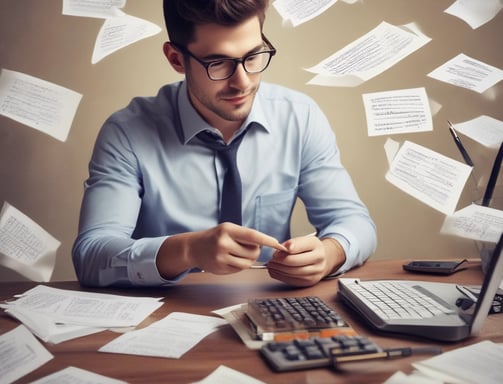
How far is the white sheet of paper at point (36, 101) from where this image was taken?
64.1 inches

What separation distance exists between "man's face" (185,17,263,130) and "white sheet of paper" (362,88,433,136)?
633 mm

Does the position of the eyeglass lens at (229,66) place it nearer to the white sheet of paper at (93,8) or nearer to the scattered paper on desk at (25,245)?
the white sheet of paper at (93,8)

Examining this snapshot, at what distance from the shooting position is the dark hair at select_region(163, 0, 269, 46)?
45.2 inches

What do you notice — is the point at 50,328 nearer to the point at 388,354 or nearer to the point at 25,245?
the point at 388,354

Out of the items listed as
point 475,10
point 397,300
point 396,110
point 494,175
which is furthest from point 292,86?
point 397,300

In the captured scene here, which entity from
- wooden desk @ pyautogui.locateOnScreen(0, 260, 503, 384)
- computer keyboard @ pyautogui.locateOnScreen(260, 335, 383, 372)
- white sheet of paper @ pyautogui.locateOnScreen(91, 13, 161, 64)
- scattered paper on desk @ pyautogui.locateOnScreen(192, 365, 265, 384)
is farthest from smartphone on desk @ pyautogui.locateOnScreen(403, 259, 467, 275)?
white sheet of paper @ pyautogui.locateOnScreen(91, 13, 161, 64)

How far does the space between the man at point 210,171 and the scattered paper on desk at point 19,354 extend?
0.25 m

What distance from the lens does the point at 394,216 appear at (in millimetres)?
1895

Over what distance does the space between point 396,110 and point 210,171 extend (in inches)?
29.2

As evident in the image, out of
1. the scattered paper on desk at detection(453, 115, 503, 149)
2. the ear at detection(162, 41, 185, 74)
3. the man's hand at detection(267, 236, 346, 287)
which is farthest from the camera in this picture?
the scattered paper on desk at detection(453, 115, 503, 149)

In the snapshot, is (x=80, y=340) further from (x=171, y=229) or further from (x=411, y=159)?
(x=411, y=159)

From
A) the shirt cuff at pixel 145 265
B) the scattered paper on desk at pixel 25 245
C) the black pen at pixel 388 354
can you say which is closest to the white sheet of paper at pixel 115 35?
the scattered paper on desk at pixel 25 245

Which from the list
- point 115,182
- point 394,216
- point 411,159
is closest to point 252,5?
point 115,182

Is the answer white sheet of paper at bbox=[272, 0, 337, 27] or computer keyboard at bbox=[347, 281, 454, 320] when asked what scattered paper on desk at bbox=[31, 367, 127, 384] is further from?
white sheet of paper at bbox=[272, 0, 337, 27]
